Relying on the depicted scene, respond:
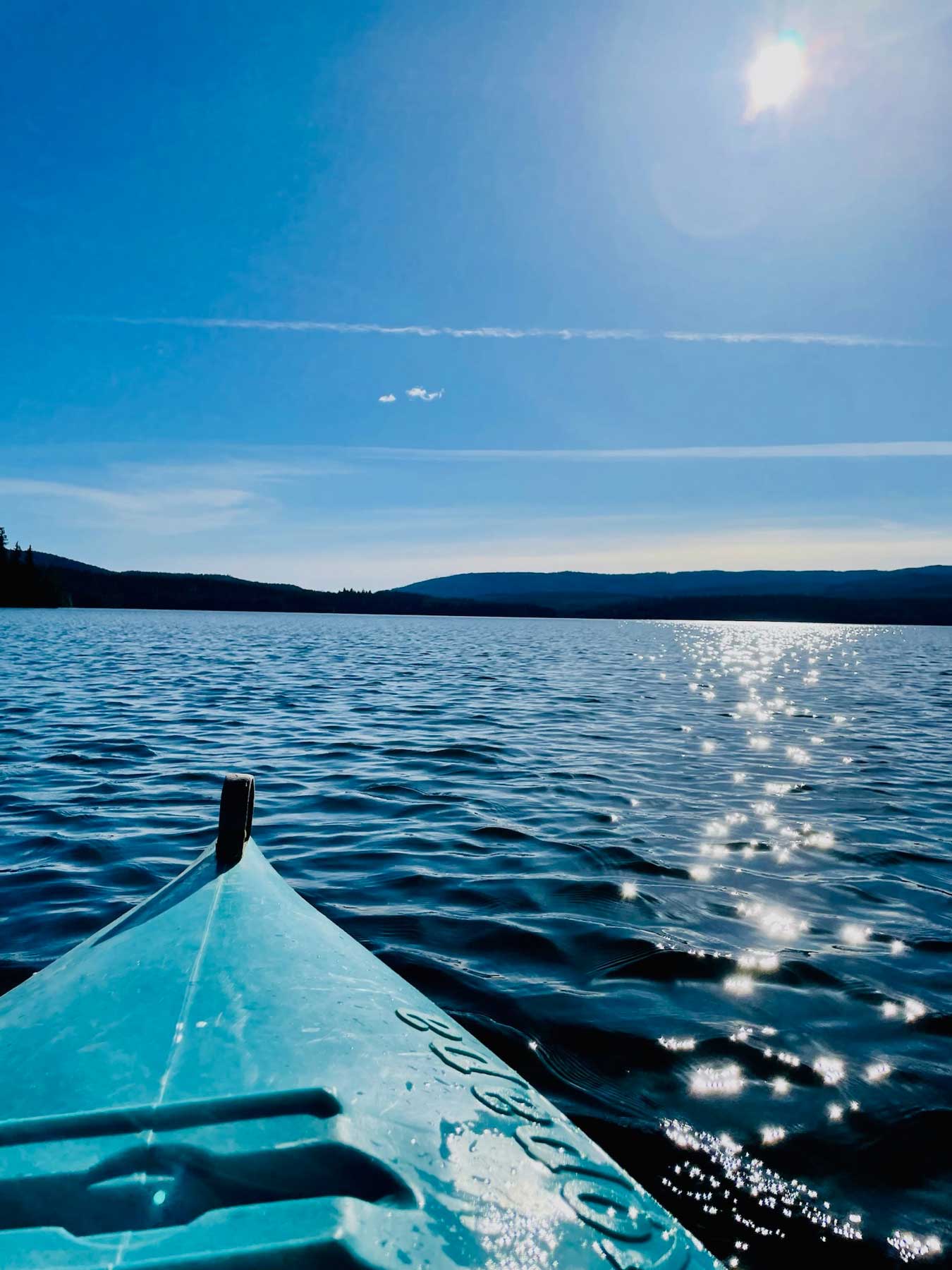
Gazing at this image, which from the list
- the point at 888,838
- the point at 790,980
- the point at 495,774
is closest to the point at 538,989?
the point at 790,980

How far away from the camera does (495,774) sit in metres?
11.2

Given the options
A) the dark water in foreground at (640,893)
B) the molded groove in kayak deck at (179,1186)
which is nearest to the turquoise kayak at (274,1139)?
the molded groove in kayak deck at (179,1186)

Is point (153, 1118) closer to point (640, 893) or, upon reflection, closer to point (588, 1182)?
point (588, 1182)

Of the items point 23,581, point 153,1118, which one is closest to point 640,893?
point 153,1118

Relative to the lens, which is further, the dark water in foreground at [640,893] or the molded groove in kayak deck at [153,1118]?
the dark water in foreground at [640,893]

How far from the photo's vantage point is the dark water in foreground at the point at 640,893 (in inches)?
135

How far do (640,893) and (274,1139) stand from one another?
4924 mm

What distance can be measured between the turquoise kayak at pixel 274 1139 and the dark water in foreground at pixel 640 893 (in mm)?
1159

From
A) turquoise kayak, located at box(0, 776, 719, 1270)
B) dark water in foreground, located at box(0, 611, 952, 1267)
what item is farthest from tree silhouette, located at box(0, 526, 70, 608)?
turquoise kayak, located at box(0, 776, 719, 1270)

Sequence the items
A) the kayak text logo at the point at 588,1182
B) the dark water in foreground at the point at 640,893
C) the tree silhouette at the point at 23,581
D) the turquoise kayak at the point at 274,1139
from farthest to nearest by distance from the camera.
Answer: the tree silhouette at the point at 23,581 < the dark water in foreground at the point at 640,893 < the kayak text logo at the point at 588,1182 < the turquoise kayak at the point at 274,1139

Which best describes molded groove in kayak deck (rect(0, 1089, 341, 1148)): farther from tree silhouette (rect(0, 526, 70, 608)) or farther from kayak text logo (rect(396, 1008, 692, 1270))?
tree silhouette (rect(0, 526, 70, 608))

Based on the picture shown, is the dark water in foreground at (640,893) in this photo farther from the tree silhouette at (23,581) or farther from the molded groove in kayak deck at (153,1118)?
the tree silhouette at (23,581)

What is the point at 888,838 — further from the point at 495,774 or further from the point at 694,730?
the point at 694,730

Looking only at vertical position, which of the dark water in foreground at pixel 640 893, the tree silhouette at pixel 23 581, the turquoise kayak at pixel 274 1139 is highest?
the tree silhouette at pixel 23 581
